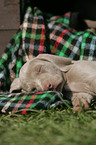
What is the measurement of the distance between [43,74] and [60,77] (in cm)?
20

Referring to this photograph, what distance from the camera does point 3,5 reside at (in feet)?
10.2

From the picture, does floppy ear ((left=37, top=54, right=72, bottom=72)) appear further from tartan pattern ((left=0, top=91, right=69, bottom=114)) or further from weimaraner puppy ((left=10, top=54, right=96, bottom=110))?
tartan pattern ((left=0, top=91, right=69, bottom=114))

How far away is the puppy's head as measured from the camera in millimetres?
2090

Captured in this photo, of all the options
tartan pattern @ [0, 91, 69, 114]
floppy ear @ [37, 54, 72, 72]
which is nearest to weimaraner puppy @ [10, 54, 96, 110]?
floppy ear @ [37, 54, 72, 72]

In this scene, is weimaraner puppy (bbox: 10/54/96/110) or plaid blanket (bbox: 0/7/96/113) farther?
plaid blanket (bbox: 0/7/96/113)

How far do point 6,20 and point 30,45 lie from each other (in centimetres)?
60

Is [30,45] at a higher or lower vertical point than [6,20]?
lower

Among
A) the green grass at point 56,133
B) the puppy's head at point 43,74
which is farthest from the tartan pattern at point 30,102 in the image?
the green grass at point 56,133

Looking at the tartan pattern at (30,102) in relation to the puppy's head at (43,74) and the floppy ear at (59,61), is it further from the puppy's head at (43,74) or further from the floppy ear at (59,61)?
the floppy ear at (59,61)

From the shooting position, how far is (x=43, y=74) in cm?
219

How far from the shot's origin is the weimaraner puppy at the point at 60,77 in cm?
212

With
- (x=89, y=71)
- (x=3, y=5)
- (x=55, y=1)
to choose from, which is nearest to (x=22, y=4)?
(x=3, y=5)

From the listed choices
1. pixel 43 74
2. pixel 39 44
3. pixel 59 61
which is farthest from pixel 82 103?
pixel 39 44

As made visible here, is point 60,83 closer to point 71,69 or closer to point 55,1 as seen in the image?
point 71,69
